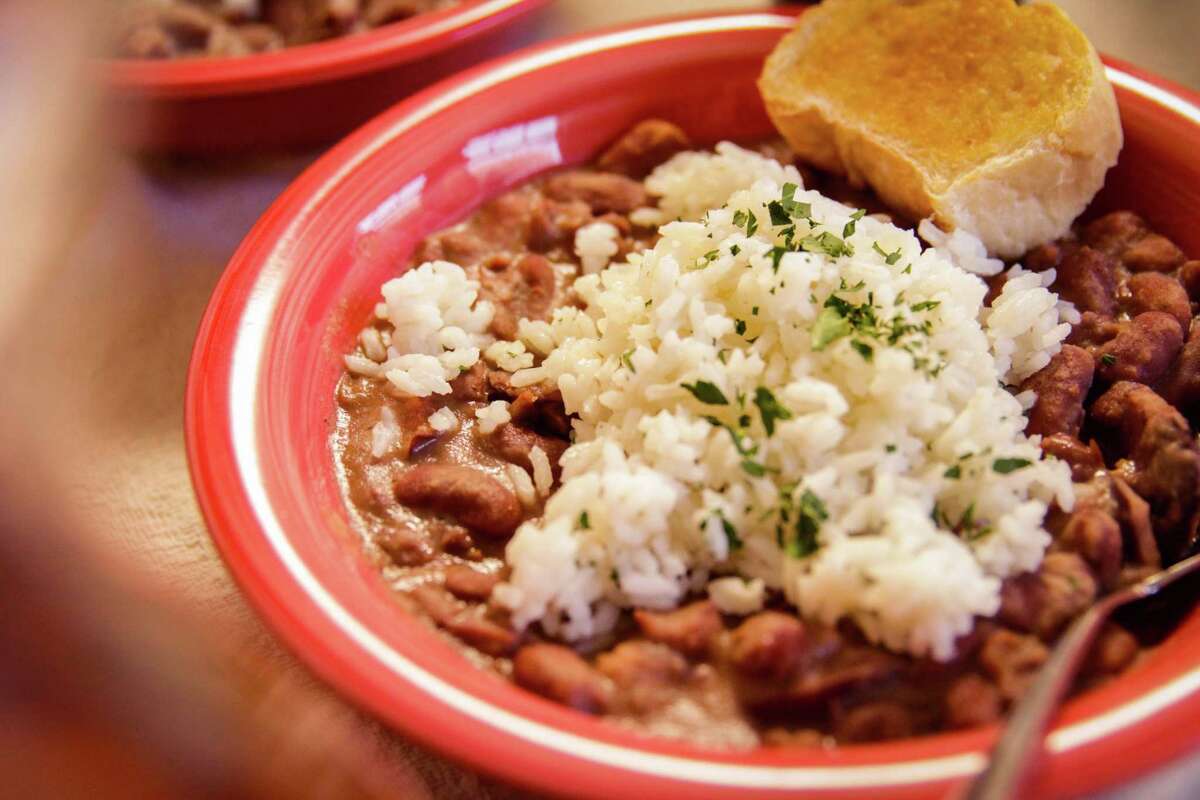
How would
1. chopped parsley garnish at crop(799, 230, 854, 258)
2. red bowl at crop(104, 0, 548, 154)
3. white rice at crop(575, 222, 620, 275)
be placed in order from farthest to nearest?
red bowl at crop(104, 0, 548, 154)
white rice at crop(575, 222, 620, 275)
chopped parsley garnish at crop(799, 230, 854, 258)

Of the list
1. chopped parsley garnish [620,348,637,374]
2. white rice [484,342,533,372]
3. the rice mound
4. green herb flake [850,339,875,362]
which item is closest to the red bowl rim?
white rice [484,342,533,372]

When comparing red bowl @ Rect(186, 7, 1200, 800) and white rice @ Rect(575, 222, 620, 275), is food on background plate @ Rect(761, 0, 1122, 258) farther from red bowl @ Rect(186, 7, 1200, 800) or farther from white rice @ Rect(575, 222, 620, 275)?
white rice @ Rect(575, 222, 620, 275)

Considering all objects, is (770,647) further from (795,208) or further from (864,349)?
(795,208)

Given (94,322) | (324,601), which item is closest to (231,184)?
(94,322)

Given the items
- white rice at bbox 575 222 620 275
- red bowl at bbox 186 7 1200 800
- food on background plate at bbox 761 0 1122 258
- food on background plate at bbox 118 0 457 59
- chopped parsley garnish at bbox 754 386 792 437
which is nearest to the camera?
red bowl at bbox 186 7 1200 800

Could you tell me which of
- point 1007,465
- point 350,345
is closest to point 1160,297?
point 1007,465

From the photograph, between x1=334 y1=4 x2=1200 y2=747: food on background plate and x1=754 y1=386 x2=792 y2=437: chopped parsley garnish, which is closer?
x1=334 y1=4 x2=1200 y2=747: food on background plate

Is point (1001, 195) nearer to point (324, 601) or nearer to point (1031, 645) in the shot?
point (1031, 645)
